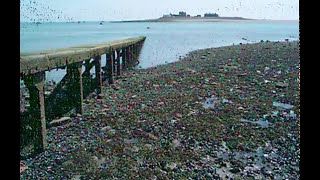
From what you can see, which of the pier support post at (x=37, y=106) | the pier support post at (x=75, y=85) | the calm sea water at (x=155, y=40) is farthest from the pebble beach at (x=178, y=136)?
the calm sea water at (x=155, y=40)

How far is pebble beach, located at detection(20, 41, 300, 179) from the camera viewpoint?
563 cm

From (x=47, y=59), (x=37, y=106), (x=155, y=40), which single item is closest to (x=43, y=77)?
(x=47, y=59)

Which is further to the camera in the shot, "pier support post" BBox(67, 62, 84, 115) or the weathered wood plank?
"pier support post" BBox(67, 62, 84, 115)

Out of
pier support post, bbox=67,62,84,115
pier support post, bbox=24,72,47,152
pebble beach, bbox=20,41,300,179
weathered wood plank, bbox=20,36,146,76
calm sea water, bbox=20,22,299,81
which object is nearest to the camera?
weathered wood plank, bbox=20,36,146,76

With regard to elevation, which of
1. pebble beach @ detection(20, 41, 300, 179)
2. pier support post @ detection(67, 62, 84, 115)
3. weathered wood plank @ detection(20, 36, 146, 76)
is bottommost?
pebble beach @ detection(20, 41, 300, 179)

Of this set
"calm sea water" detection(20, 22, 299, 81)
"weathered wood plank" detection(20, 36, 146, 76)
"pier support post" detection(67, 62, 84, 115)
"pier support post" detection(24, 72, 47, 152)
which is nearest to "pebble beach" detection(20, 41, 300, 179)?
"pier support post" detection(24, 72, 47, 152)

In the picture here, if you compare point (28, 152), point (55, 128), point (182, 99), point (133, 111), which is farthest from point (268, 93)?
point (28, 152)

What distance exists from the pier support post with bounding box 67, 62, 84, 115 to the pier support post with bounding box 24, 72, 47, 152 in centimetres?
222

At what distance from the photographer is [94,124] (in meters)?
8.23

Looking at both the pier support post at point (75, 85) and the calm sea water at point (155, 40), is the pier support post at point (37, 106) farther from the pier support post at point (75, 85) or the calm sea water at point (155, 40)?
the calm sea water at point (155, 40)

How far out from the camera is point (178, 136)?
7336 mm

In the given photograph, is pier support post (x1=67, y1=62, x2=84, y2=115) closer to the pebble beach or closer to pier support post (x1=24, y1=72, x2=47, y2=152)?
the pebble beach
